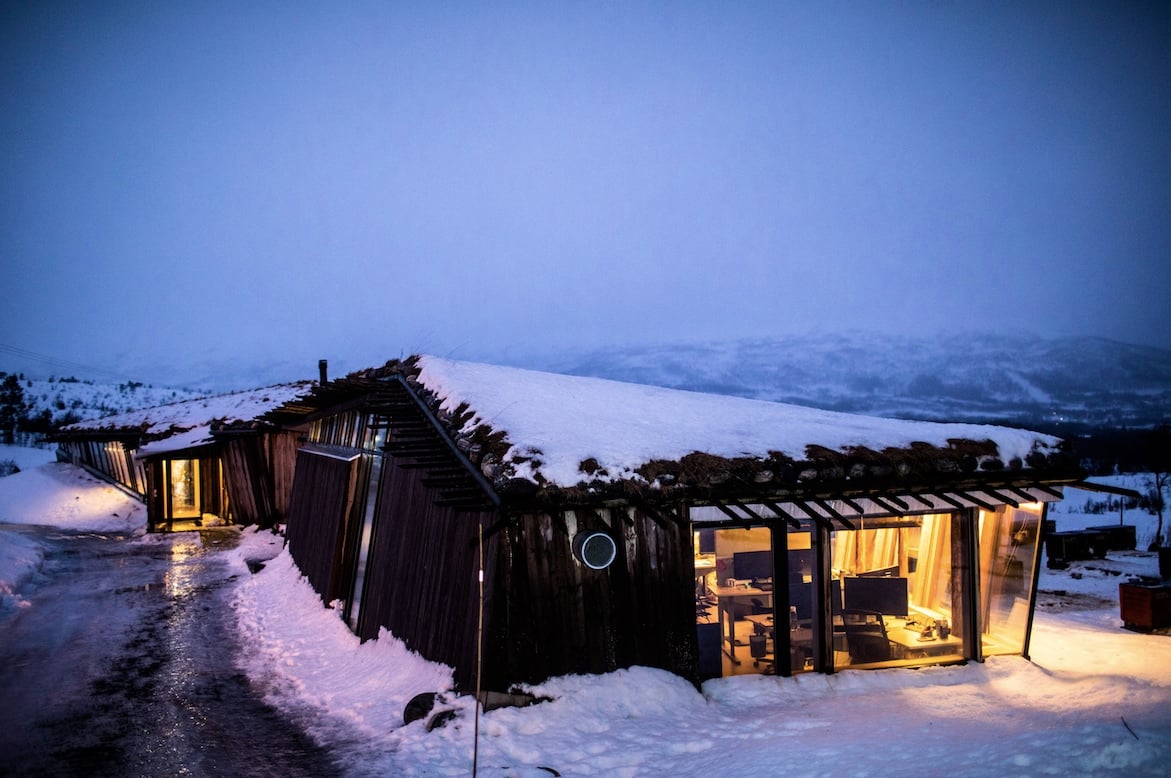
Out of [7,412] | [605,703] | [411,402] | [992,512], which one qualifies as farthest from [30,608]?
[7,412]

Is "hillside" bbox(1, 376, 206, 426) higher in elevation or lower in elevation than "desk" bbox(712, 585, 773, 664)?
higher

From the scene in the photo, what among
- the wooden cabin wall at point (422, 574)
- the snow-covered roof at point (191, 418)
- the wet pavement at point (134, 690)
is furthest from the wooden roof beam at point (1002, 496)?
the snow-covered roof at point (191, 418)

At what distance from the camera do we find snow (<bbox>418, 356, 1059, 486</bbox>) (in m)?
7.57

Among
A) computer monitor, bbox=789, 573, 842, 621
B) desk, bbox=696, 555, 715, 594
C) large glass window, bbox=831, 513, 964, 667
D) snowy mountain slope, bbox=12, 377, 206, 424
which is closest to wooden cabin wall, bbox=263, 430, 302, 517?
desk, bbox=696, 555, 715, 594

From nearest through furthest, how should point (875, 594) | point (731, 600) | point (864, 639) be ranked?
point (864, 639) < point (875, 594) < point (731, 600)

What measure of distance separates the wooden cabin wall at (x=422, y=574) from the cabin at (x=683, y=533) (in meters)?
0.04

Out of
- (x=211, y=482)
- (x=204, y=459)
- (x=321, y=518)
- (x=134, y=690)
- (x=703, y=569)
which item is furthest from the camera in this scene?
(x=211, y=482)

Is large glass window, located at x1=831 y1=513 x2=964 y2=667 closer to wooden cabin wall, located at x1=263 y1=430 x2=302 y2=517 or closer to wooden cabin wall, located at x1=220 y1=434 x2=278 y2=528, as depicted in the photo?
wooden cabin wall, located at x1=263 y1=430 x2=302 y2=517

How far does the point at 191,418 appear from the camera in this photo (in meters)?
28.0

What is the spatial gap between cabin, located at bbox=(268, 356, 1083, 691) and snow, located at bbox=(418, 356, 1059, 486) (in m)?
0.04

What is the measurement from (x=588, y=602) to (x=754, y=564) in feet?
8.52

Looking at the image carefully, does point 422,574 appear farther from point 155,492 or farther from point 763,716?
point 155,492

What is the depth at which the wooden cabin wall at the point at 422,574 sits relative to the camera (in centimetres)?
759

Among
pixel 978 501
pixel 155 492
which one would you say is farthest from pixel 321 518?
pixel 155 492
